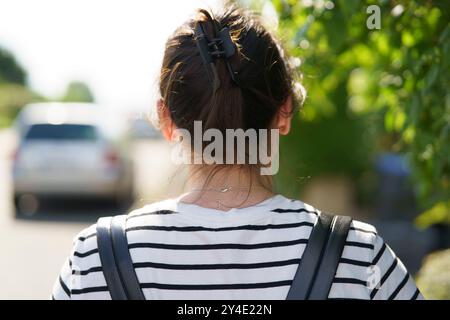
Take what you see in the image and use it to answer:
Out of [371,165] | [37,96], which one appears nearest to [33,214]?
[371,165]

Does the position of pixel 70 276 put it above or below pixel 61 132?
above

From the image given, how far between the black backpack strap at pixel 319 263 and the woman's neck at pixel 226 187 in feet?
0.54

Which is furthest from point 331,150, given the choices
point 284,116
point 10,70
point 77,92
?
point 77,92

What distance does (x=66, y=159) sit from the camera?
997 cm

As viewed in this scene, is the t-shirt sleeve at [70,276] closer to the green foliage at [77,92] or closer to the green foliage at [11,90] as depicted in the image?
the green foliage at [11,90]

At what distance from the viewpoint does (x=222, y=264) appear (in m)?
1.38

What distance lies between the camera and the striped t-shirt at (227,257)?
1383 mm

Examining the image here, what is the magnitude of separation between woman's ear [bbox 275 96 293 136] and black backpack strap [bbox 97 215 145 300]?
422 mm

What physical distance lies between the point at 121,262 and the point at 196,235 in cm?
16

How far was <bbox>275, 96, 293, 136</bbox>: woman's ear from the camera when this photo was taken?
1539 millimetres

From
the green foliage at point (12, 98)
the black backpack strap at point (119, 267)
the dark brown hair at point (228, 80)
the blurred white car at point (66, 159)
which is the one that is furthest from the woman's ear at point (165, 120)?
the green foliage at point (12, 98)

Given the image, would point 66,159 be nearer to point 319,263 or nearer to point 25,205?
point 25,205

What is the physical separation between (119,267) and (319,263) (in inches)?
15.5

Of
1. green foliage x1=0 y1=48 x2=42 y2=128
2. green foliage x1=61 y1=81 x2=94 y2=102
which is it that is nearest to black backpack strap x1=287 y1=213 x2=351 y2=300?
green foliage x1=0 y1=48 x2=42 y2=128
